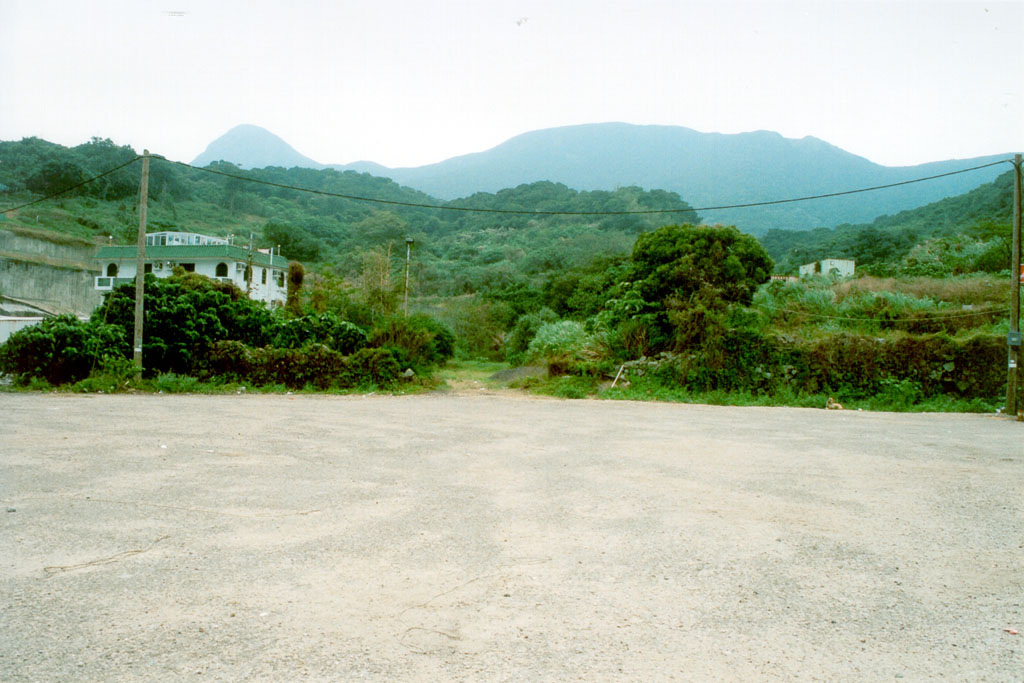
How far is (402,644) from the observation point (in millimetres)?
3156

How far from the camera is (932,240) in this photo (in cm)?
4094

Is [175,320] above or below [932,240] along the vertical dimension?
below

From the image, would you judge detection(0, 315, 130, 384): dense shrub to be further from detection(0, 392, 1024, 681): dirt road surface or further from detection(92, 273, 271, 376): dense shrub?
detection(0, 392, 1024, 681): dirt road surface

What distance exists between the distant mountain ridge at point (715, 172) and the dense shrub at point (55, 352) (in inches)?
3505

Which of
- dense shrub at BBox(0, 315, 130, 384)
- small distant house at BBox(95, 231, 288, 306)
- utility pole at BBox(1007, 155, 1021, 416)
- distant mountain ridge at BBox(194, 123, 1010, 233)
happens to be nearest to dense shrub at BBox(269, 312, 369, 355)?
dense shrub at BBox(0, 315, 130, 384)

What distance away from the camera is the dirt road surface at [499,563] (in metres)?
3.06

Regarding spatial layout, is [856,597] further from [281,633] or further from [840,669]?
[281,633]

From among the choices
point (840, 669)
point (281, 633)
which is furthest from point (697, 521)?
point (281, 633)

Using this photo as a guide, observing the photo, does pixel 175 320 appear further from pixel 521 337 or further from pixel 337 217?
pixel 337 217

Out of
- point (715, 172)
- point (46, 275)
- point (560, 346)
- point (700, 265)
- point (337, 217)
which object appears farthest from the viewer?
point (715, 172)

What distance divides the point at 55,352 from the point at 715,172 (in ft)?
474

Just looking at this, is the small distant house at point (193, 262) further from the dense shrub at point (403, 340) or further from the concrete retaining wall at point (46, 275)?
the dense shrub at point (403, 340)

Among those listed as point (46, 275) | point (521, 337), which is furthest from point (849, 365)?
point (46, 275)

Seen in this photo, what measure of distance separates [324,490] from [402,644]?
310 cm
